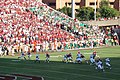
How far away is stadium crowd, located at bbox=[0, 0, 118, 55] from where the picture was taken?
38500mm

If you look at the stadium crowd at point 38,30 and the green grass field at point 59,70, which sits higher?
the stadium crowd at point 38,30

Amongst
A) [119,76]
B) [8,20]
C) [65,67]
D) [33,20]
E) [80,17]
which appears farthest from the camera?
[80,17]

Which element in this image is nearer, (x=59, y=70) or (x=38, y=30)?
(x=59, y=70)

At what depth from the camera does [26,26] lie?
4122 cm

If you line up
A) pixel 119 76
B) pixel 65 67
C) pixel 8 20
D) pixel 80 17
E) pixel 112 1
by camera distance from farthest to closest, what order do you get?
pixel 112 1 → pixel 80 17 → pixel 8 20 → pixel 65 67 → pixel 119 76

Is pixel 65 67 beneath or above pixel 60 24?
beneath

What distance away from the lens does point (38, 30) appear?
42.0 metres

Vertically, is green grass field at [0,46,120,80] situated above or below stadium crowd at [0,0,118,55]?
below

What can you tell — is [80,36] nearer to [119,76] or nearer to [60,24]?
[60,24]

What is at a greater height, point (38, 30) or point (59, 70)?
point (38, 30)

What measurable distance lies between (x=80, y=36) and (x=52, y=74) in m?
20.8

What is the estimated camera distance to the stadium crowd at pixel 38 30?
126ft

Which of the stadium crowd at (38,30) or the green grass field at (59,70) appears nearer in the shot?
the green grass field at (59,70)

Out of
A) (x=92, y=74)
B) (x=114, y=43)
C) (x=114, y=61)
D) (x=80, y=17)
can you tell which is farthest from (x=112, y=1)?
(x=92, y=74)
